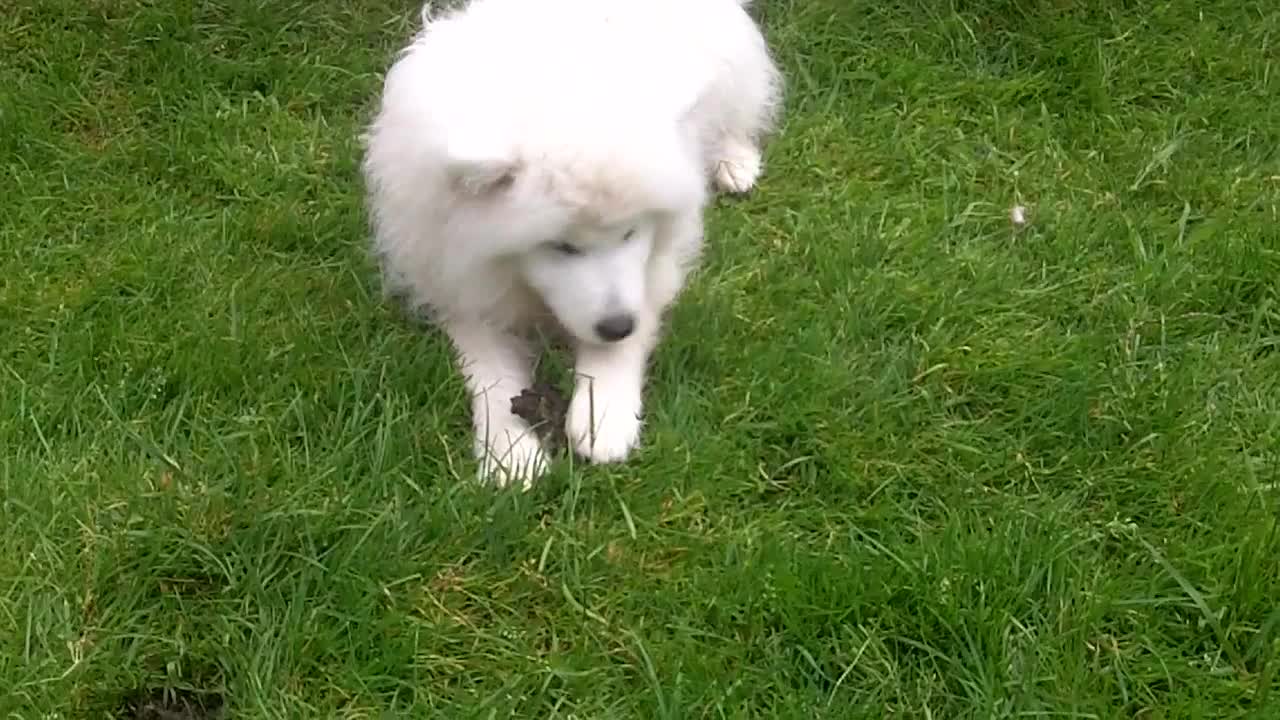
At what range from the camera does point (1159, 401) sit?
2742 millimetres

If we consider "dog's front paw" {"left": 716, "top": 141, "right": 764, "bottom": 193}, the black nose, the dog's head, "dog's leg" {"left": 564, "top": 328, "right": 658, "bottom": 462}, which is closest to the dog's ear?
the dog's head

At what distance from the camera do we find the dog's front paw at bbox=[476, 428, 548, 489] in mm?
2592

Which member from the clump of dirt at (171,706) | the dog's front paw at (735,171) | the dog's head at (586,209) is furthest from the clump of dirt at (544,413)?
the dog's front paw at (735,171)

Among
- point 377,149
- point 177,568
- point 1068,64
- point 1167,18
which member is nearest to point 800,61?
point 1068,64

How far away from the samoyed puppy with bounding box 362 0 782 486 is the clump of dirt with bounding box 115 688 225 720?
61 cm

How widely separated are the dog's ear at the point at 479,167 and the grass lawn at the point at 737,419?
0.48 metres

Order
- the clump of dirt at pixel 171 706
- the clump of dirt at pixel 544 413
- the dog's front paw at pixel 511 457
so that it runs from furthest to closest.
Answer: the clump of dirt at pixel 544 413
the dog's front paw at pixel 511 457
the clump of dirt at pixel 171 706

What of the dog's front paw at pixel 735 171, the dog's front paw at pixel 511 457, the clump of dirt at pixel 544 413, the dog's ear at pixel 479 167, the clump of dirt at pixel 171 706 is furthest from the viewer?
the dog's front paw at pixel 735 171

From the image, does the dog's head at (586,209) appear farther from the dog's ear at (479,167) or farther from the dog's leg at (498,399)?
the dog's leg at (498,399)

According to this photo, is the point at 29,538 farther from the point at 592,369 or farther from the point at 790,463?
the point at 790,463

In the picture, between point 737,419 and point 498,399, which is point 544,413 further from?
point 737,419

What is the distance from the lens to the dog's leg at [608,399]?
106 inches

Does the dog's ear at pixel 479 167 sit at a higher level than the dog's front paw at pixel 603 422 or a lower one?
higher

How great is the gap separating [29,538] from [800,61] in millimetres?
2252
